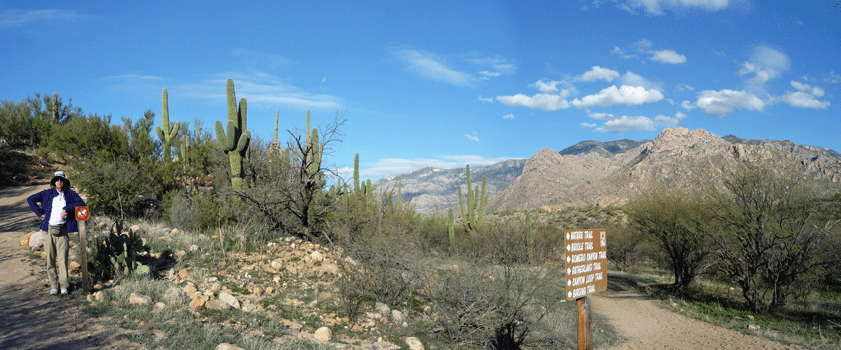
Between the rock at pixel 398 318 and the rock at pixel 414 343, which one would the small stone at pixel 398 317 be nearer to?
the rock at pixel 398 318

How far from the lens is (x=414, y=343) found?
25.2ft

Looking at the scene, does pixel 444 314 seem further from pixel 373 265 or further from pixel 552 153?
pixel 552 153

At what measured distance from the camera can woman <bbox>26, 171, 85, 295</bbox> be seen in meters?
7.34

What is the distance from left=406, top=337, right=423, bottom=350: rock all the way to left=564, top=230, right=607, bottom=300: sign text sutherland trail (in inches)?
130

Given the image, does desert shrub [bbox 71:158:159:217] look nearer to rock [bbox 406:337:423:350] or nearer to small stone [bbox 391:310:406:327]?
small stone [bbox 391:310:406:327]

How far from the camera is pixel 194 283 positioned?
8695 millimetres

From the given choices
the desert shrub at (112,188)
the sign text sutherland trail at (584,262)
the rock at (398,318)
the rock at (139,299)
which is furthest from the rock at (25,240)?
the sign text sutherland trail at (584,262)

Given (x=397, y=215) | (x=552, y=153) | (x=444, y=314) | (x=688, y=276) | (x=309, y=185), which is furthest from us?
(x=552, y=153)

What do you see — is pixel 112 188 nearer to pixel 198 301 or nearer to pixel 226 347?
pixel 198 301

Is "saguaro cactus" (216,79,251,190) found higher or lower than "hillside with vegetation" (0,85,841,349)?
higher

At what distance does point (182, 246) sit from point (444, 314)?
7.22 m

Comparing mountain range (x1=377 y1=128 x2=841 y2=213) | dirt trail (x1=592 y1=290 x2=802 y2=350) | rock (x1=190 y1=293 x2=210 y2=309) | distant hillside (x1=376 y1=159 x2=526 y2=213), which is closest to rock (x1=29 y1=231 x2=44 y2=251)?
rock (x1=190 y1=293 x2=210 y2=309)

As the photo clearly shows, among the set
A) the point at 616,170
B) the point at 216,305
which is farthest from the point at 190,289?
the point at 616,170

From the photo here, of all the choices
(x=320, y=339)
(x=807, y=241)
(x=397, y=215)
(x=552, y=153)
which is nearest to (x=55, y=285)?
(x=320, y=339)
